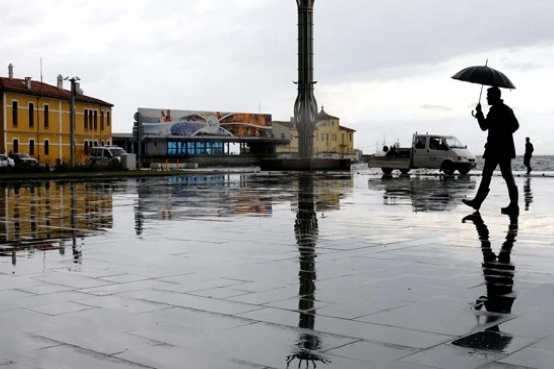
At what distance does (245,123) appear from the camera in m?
115

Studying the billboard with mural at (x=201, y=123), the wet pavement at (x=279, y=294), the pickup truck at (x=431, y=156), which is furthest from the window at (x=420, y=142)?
the billboard with mural at (x=201, y=123)

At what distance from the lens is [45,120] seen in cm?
7825

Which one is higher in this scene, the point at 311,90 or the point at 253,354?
the point at 311,90

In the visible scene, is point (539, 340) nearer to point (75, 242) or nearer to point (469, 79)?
point (75, 242)

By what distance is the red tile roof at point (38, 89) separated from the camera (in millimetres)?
73731

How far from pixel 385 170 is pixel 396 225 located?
3099 centimetres

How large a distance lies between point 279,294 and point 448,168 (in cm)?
3468

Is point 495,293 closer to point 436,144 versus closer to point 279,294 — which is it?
point 279,294

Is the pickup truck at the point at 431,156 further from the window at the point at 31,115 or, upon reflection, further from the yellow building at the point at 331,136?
the yellow building at the point at 331,136

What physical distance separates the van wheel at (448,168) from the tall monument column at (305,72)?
15371mm

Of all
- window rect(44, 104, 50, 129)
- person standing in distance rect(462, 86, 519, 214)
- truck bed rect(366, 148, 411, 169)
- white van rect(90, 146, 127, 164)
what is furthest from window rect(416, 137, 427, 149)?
window rect(44, 104, 50, 129)

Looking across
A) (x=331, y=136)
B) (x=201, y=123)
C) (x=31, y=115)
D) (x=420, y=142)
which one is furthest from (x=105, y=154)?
(x=331, y=136)

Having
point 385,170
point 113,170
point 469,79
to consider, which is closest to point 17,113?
point 113,170

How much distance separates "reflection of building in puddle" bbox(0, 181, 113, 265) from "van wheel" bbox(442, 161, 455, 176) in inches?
934
